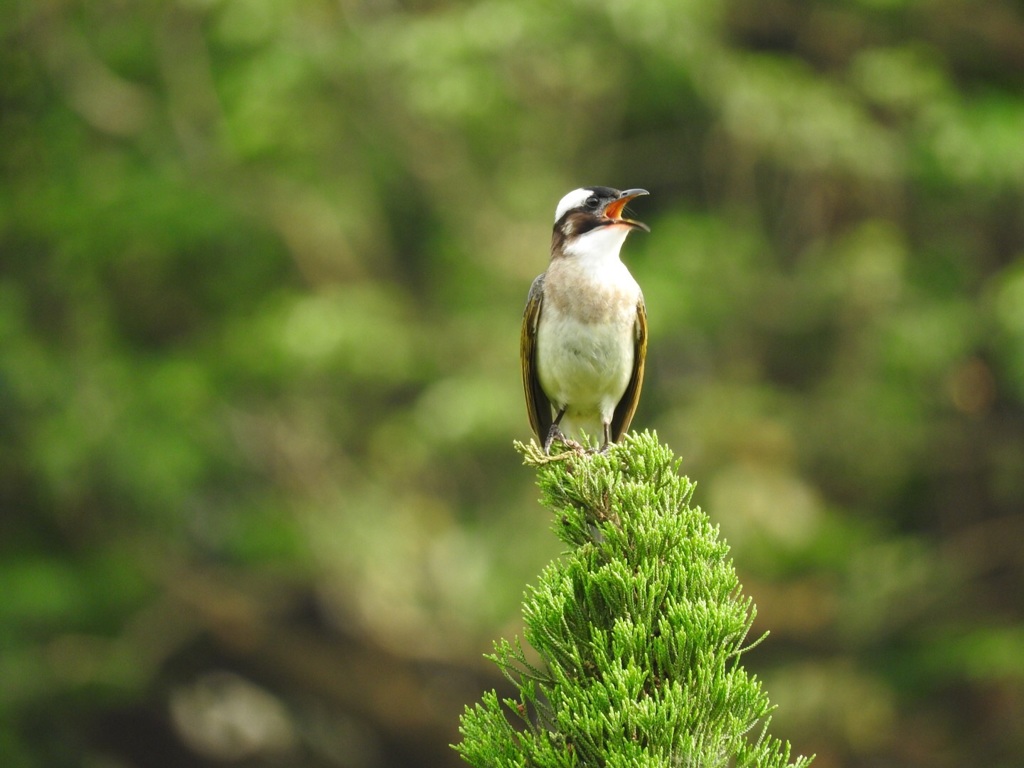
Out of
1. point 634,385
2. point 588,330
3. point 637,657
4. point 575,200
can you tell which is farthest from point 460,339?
point 637,657

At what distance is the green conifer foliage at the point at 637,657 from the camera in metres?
2.28

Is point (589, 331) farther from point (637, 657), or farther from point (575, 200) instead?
point (637, 657)

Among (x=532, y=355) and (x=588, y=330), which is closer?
(x=588, y=330)

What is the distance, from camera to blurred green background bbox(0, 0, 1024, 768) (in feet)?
32.7

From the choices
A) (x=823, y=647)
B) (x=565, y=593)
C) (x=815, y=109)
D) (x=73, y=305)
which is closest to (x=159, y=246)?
(x=73, y=305)

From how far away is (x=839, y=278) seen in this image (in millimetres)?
10367

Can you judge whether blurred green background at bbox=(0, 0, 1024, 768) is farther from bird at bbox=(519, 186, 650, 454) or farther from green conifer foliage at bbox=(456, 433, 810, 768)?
green conifer foliage at bbox=(456, 433, 810, 768)

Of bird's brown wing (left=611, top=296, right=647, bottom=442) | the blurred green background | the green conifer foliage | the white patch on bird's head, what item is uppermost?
the blurred green background

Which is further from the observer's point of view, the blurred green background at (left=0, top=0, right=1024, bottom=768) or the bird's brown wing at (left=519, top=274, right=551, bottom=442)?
the blurred green background at (left=0, top=0, right=1024, bottom=768)

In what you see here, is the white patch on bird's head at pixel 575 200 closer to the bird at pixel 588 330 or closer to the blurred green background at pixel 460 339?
the bird at pixel 588 330

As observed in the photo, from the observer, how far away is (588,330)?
4.38m

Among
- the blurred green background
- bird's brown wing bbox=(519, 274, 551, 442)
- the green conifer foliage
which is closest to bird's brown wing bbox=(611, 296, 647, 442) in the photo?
bird's brown wing bbox=(519, 274, 551, 442)

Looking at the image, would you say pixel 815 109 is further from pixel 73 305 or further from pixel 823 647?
pixel 73 305

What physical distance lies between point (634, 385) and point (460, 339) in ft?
21.6
